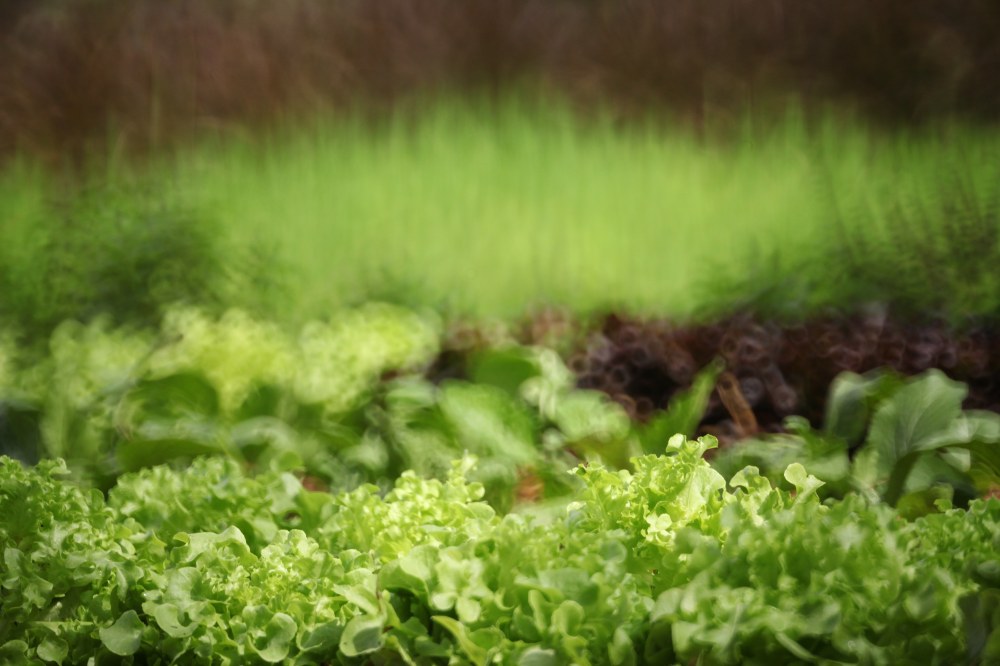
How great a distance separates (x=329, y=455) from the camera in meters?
1.99

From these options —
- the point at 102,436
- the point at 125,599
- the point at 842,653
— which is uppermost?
the point at 842,653

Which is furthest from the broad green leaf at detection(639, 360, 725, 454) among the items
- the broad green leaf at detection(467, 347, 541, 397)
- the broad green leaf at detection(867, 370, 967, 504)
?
→ the broad green leaf at detection(467, 347, 541, 397)

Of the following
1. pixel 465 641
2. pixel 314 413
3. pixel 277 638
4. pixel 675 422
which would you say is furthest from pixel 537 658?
pixel 314 413

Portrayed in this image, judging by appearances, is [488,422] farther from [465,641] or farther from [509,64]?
[509,64]

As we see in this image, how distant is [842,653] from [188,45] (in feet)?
23.7

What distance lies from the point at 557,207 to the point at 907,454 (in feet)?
10.2

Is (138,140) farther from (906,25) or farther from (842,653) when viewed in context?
(842,653)

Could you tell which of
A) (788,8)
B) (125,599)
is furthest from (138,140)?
(125,599)

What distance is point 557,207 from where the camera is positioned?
453 centimetres

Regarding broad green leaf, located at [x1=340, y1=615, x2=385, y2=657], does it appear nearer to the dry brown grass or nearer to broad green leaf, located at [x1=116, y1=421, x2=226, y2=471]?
broad green leaf, located at [x1=116, y1=421, x2=226, y2=471]

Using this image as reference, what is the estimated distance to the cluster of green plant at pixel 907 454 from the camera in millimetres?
1514

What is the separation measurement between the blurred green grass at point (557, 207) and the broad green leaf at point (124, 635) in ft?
6.44

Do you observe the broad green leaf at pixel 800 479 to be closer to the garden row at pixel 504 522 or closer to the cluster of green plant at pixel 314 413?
the garden row at pixel 504 522

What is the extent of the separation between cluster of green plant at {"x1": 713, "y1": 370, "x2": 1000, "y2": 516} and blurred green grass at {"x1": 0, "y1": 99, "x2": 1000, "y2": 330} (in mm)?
1218
